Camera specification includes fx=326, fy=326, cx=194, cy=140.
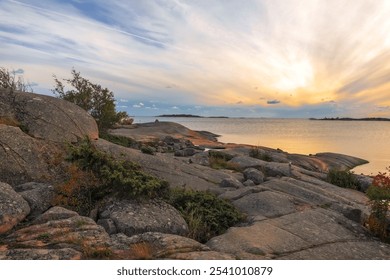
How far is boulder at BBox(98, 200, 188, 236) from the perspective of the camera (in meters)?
10.3

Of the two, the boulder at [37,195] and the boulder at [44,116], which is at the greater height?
the boulder at [44,116]

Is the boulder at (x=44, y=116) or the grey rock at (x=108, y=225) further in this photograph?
the boulder at (x=44, y=116)

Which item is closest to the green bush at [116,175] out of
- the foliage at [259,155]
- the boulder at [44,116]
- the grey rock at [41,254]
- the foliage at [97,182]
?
the foliage at [97,182]

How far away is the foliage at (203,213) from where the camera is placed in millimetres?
11266

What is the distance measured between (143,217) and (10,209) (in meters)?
4.09

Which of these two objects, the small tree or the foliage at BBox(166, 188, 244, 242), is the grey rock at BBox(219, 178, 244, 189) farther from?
the small tree

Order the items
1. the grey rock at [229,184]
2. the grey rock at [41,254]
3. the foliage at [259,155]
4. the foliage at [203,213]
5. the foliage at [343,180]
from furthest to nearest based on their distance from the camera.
A: the foliage at [259,155], the foliage at [343,180], the grey rock at [229,184], the foliage at [203,213], the grey rock at [41,254]

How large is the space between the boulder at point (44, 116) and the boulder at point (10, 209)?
5.65 metres

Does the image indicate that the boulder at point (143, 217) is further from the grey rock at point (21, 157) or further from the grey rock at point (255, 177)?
the grey rock at point (255, 177)

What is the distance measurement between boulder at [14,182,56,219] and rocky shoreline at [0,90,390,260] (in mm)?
32

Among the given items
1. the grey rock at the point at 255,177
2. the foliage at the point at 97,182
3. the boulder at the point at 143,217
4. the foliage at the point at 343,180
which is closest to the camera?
the boulder at the point at 143,217
